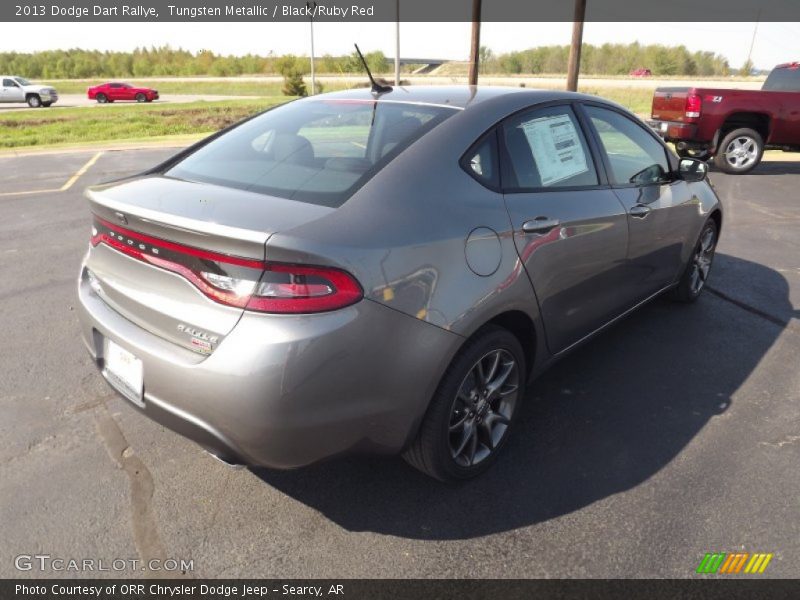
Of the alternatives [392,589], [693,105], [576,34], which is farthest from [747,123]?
[392,589]

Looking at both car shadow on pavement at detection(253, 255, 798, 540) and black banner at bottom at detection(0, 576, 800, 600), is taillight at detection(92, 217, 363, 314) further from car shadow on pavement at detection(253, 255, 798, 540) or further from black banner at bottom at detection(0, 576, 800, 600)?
black banner at bottom at detection(0, 576, 800, 600)

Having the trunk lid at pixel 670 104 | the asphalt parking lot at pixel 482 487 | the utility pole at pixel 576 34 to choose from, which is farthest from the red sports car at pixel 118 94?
the asphalt parking lot at pixel 482 487

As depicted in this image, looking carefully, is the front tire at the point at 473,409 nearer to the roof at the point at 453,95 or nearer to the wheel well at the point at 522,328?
the wheel well at the point at 522,328

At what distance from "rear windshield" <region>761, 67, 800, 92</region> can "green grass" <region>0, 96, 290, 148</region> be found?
1467 cm

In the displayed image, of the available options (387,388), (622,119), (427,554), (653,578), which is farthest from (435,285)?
(622,119)

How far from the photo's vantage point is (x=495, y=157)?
263 centimetres

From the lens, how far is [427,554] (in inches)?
88.2

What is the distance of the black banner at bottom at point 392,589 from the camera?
206 cm

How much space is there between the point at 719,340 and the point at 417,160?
2840 millimetres

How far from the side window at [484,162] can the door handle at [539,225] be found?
219 millimetres

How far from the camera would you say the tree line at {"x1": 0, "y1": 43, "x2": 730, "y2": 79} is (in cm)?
8331

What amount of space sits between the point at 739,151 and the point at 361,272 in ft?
36.8

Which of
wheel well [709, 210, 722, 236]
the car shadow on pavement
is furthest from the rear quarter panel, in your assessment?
wheel well [709, 210, 722, 236]

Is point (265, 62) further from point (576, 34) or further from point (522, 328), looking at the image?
point (522, 328)
